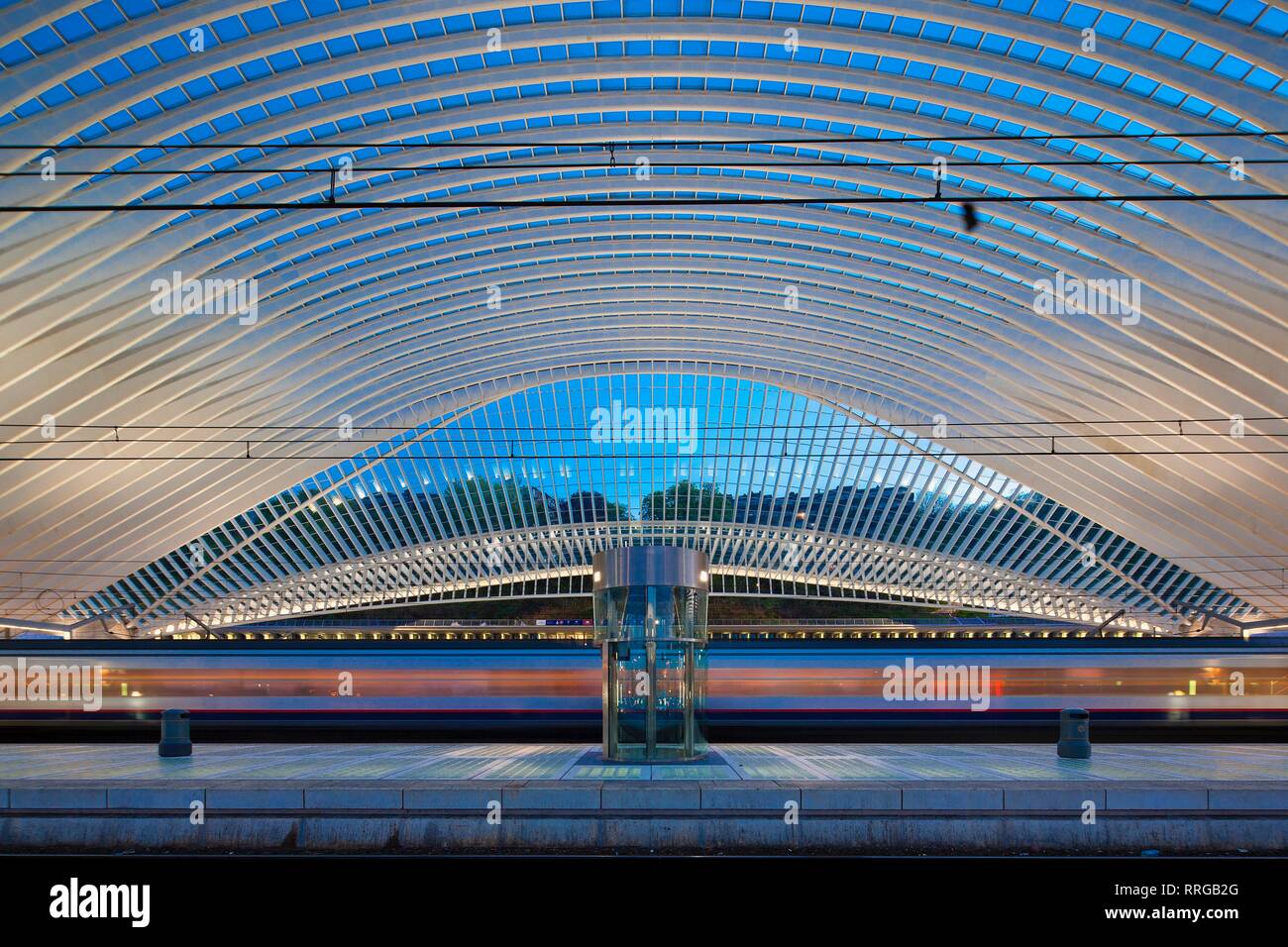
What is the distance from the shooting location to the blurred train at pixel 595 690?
23172mm

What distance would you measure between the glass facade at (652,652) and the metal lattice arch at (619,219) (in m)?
7.44

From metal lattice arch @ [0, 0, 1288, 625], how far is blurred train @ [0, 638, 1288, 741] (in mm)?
9841

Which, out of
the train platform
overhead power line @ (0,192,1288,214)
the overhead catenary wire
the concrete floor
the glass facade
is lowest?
the concrete floor

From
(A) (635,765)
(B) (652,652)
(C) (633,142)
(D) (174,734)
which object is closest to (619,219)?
(C) (633,142)

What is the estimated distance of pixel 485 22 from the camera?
2331 cm

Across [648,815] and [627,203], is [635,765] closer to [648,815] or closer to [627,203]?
[648,815]

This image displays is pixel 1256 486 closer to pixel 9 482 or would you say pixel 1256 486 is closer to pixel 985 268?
pixel 985 268

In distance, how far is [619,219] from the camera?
35.2 meters

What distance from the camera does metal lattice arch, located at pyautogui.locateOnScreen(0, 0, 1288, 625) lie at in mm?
21750

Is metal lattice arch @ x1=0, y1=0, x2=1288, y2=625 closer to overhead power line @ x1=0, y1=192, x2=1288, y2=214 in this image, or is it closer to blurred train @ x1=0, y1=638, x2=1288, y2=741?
overhead power line @ x1=0, y1=192, x2=1288, y2=214

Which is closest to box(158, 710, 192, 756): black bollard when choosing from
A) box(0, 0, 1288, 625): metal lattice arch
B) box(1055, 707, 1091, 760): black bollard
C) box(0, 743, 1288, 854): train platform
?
box(0, 743, 1288, 854): train platform

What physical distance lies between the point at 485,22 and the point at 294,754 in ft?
54.5

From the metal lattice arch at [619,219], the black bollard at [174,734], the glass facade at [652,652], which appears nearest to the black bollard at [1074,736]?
the glass facade at [652,652]

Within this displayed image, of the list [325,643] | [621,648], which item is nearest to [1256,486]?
[621,648]
